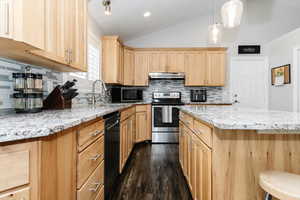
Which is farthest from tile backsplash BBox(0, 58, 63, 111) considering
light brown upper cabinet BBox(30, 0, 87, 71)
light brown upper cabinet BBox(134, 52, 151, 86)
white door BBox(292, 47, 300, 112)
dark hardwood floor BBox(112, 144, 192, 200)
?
white door BBox(292, 47, 300, 112)

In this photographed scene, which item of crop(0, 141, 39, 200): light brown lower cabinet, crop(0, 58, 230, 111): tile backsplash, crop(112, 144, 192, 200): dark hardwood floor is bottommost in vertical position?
crop(112, 144, 192, 200): dark hardwood floor

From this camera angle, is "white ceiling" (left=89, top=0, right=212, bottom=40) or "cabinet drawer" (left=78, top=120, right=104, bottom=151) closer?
"cabinet drawer" (left=78, top=120, right=104, bottom=151)

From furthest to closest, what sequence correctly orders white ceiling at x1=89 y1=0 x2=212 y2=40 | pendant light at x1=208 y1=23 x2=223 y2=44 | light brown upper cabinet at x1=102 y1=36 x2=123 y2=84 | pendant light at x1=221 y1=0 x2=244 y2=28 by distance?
light brown upper cabinet at x1=102 y1=36 x2=123 y2=84 < white ceiling at x1=89 y1=0 x2=212 y2=40 < pendant light at x1=208 y1=23 x2=223 y2=44 < pendant light at x1=221 y1=0 x2=244 y2=28

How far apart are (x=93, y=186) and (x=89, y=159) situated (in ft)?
0.75

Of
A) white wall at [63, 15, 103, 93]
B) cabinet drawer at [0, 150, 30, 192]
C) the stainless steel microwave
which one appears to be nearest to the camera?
cabinet drawer at [0, 150, 30, 192]

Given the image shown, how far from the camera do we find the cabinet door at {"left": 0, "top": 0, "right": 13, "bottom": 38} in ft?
2.94

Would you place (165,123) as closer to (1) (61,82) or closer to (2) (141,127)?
(2) (141,127)

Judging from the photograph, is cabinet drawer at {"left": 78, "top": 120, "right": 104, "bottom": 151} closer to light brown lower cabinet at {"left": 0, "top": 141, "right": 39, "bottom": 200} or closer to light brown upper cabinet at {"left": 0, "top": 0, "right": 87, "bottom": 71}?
light brown lower cabinet at {"left": 0, "top": 141, "right": 39, "bottom": 200}

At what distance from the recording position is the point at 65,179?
1.01m

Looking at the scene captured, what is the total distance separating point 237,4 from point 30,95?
7.45 feet

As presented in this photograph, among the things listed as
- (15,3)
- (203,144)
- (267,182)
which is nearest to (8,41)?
(15,3)

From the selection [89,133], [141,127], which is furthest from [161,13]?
[89,133]

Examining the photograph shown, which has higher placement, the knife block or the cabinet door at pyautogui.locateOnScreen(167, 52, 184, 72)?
the cabinet door at pyautogui.locateOnScreen(167, 52, 184, 72)

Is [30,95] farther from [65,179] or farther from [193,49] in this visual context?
[193,49]
